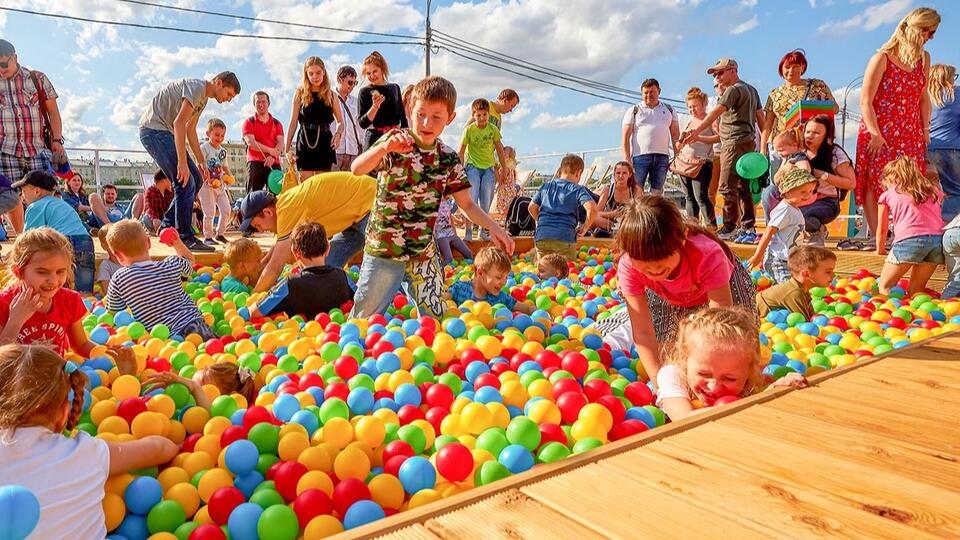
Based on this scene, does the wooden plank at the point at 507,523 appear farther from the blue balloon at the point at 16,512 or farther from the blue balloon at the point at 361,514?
the blue balloon at the point at 16,512

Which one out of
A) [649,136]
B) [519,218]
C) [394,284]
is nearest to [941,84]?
[649,136]

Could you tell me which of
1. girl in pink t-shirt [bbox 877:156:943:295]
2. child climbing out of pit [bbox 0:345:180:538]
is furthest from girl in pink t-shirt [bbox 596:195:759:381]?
girl in pink t-shirt [bbox 877:156:943:295]

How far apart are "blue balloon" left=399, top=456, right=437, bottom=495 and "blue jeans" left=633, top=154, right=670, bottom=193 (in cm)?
614

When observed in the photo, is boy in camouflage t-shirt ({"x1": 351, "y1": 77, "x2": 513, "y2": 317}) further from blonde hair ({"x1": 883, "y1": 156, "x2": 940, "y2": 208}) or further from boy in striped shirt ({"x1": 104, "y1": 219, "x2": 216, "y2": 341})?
blonde hair ({"x1": 883, "y1": 156, "x2": 940, "y2": 208})

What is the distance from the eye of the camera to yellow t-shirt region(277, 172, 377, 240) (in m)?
4.84

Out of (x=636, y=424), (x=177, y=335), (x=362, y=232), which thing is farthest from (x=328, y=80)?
(x=636, y=424)

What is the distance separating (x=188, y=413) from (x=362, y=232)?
294 centimetres

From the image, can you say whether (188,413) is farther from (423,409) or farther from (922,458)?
(922,458)

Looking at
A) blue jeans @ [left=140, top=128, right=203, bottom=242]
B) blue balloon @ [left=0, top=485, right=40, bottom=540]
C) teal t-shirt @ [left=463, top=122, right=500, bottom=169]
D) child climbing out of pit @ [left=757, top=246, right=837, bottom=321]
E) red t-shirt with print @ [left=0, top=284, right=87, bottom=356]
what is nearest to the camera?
Answer: blue balloon @ [left=0, top=485, right=40, bottom=540]

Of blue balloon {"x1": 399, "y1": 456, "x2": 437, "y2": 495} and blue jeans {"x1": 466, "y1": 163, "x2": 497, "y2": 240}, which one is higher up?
blue jeans {"x1": 466, "y1": 163, "x2": 497, "y2": 240}

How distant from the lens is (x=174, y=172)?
19.1ft

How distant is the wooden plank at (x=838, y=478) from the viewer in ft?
→ 4.02

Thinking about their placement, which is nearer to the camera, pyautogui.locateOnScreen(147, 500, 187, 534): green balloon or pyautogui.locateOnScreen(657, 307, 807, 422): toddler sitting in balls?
pyautogui.locateOnScreen(147, 500, 187, 534): green balloon

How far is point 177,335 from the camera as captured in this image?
3.69m
